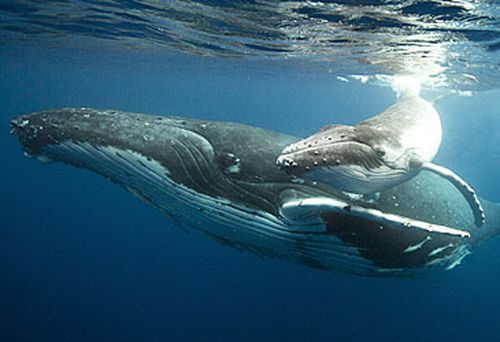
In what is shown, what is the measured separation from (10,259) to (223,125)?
155ft

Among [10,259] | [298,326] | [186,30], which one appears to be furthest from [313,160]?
[10,259]

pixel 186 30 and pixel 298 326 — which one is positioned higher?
pixel 186 30

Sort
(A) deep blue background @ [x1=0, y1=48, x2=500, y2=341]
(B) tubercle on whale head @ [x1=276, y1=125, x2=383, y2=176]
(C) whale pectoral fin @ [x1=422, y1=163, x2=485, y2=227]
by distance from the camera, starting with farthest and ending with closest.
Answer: (A) deep blue background @ [x1=0, y1=48, x2=500, y2=341] < (C) whale pectoral fin @ [x1=422, y1=163, x2=485, y2=227] < (B) tubercle on whale head @ [x1=276, y1=125, x2=383, y2=176]

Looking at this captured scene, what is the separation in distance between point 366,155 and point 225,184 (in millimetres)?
2037

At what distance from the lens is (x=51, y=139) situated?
5.00 m

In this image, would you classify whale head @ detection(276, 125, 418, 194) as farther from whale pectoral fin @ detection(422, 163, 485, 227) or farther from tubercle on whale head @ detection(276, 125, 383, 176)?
whale pectoral fin @ detection(422, 163, 485, 227)

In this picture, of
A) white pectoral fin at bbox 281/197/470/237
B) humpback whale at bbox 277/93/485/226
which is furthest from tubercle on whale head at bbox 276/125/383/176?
white pectoral fin at bbox 281/197/470/237

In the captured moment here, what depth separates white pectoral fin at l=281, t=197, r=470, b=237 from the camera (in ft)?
13.2

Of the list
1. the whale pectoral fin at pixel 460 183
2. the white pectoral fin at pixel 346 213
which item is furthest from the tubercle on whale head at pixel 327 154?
the whale pectoral fin at pixel 460 183

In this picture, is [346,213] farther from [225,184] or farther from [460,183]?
[460,183]

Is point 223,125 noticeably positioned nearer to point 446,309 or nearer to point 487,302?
point 446,309

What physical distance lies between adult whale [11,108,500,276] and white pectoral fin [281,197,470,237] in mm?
23

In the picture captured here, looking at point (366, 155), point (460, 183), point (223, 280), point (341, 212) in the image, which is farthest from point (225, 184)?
point (223, 280)

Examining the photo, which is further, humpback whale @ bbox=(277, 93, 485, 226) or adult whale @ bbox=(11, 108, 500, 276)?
adult whale @ bbox=(11, 108, 500, 276)
